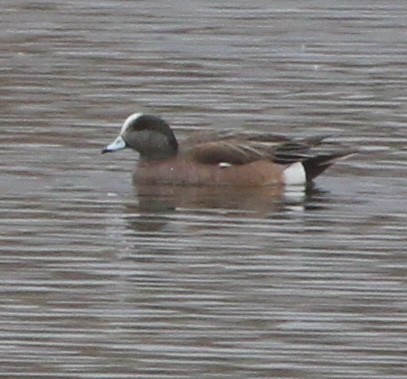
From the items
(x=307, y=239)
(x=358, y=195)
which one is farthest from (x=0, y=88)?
(x=307, y=239)

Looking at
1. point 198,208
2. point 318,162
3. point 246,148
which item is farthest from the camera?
point 246,148

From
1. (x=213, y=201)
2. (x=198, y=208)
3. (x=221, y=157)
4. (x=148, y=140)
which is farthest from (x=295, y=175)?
(x=198, y=208)

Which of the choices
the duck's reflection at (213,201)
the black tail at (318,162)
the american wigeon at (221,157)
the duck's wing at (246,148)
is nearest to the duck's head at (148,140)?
the american wigeon at (221,157)

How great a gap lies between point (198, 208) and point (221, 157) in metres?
1.02

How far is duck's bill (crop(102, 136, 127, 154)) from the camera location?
15734 millimetres

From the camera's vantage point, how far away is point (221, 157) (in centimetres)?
1573

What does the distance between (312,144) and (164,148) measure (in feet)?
3.12

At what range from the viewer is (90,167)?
15875 mm

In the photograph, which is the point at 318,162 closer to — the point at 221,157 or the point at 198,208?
the point at 221,157

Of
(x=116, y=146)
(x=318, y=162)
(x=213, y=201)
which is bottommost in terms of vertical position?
(x=213, y=201)

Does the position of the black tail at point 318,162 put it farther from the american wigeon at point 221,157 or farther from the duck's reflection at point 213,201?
the duck's reflection at point 213,201

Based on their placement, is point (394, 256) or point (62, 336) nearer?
point (62, 336)

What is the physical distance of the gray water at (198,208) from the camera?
35.2 ft

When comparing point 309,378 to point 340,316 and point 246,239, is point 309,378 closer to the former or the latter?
point 340,316
